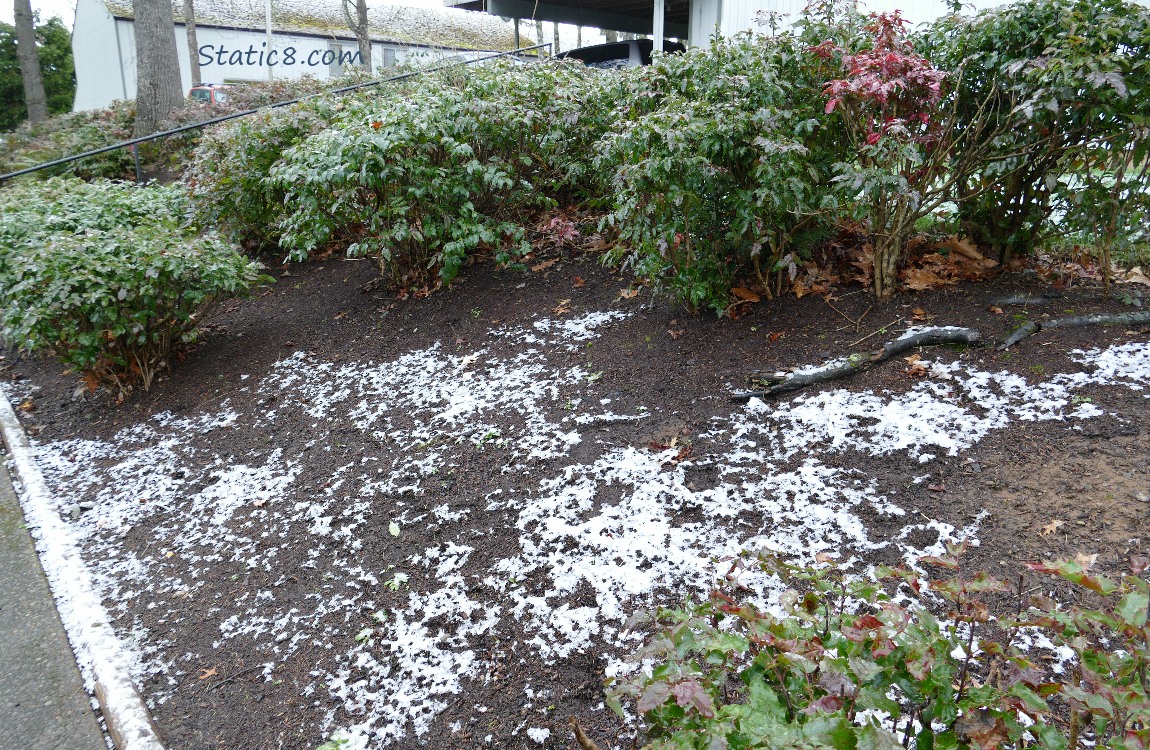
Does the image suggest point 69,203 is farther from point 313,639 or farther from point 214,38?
point 214,38

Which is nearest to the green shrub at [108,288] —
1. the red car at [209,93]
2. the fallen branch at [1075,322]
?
the fallen branch at [1075,322]

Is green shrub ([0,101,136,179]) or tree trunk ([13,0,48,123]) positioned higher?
tree trunk ([13,0,48,123])

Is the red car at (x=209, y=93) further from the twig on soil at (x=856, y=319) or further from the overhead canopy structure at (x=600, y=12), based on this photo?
the twig on soil at (x=856, y=319)

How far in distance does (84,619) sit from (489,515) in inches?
74.6

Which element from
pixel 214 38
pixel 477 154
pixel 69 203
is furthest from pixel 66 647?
pixel 214 38

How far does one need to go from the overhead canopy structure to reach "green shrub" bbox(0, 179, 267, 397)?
8320 millimetres

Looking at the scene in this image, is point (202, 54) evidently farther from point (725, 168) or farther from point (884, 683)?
point (884, 683)

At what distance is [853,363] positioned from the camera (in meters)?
3.68

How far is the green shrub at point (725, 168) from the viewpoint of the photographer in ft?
12.5

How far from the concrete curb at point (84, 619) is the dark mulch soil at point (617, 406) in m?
0.10

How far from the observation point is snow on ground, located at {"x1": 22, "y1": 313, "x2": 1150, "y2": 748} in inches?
109

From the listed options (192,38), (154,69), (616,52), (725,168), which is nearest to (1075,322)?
(725,168)

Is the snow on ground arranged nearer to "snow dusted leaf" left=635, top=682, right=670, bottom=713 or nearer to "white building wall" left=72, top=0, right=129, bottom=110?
"snow dusted leaf" left=635, top=682, right=670, bottom=713

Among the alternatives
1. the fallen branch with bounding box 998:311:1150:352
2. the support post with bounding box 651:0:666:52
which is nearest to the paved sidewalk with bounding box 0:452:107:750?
the fallen branch with bounding box 998:311:1150:352
